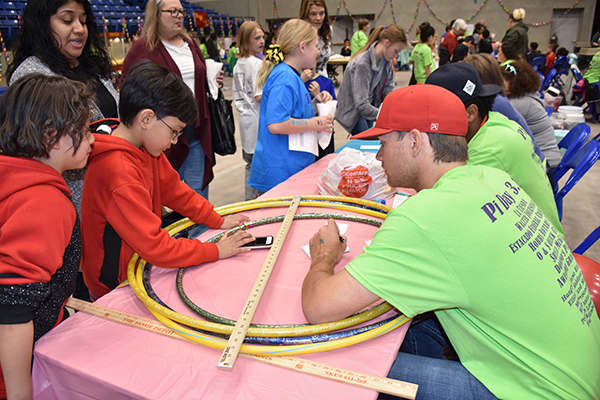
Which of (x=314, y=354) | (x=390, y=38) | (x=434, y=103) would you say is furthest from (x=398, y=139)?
(x=390, y=38)

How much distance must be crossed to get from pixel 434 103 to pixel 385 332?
0.81 metres

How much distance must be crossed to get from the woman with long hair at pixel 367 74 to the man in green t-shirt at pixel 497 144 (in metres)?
1.72

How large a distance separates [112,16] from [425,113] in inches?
576

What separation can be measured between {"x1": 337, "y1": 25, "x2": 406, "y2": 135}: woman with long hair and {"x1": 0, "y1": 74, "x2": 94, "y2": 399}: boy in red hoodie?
121 inches

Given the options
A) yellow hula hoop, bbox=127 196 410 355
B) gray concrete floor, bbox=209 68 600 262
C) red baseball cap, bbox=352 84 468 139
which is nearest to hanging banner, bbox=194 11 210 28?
gray concrete floor, bbox=209 68 600 262

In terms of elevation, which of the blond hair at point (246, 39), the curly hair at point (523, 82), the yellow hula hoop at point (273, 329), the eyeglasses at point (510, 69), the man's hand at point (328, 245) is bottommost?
the yellow hula hoop at point (273, 329)

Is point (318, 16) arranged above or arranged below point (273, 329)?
above

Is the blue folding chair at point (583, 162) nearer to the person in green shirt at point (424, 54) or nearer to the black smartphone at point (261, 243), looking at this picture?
the black smartphone at point (261, 243)

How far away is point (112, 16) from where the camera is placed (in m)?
13.0

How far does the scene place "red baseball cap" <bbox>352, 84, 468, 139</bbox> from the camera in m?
1.38

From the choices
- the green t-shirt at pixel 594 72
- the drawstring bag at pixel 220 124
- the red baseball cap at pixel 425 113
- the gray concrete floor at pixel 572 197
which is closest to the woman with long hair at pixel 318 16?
the drawstring bag at pixel 220 124

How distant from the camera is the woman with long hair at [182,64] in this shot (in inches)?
111

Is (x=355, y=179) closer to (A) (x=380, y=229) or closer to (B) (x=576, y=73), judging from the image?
(A) (x=380, y=229)

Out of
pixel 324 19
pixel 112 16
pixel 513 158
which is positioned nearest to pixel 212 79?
pixel 324 19
